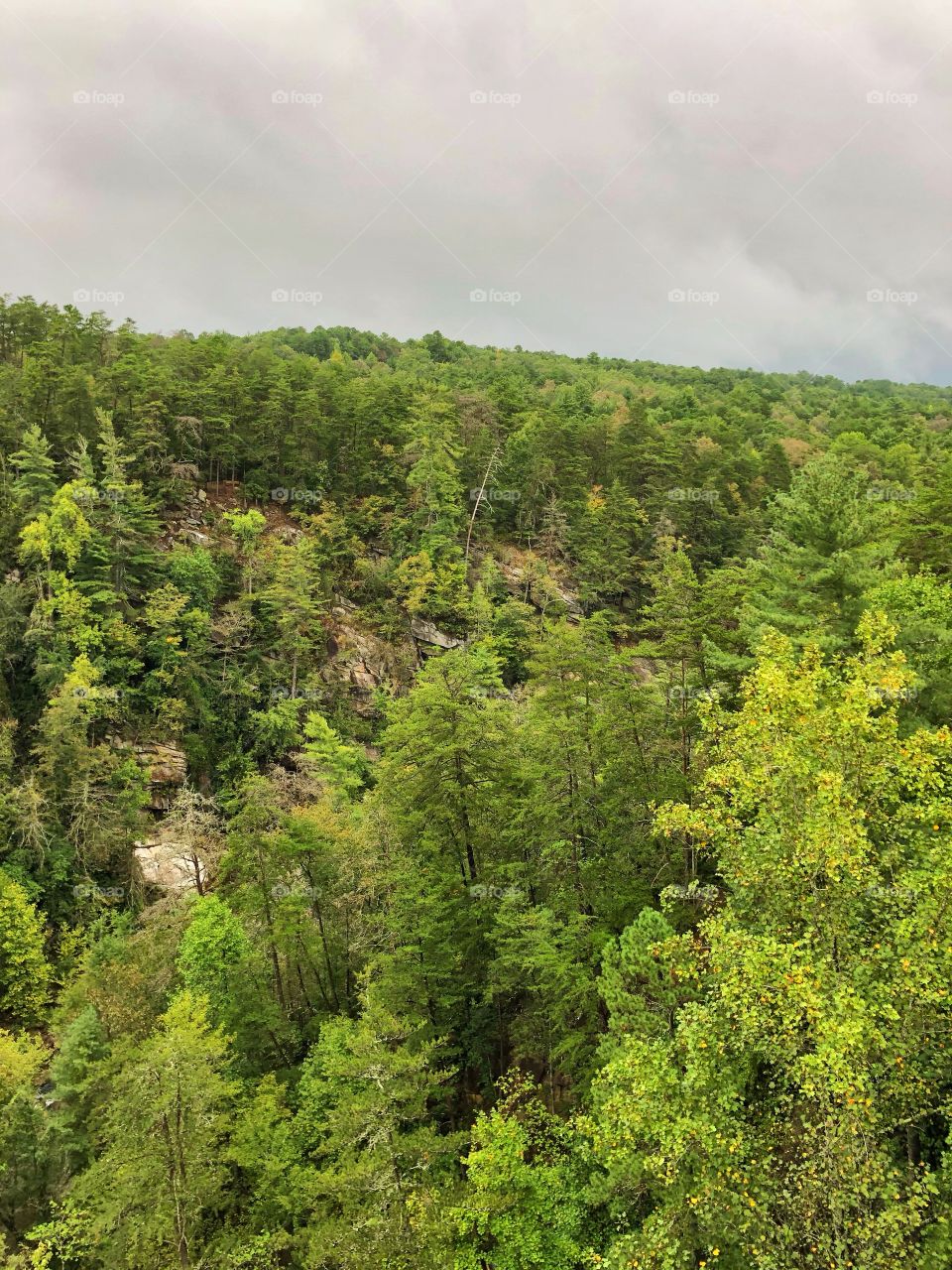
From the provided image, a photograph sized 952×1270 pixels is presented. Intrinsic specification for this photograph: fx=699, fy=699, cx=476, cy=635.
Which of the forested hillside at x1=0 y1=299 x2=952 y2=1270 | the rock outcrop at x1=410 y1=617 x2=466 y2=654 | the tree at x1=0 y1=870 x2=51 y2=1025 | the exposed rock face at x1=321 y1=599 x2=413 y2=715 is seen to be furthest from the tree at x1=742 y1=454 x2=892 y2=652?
the tree at x1=0 y1=870 x2=51 y2=1025

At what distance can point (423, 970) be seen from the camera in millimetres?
17656

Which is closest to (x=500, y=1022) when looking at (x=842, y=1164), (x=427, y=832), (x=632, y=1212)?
(x=427, y=832)

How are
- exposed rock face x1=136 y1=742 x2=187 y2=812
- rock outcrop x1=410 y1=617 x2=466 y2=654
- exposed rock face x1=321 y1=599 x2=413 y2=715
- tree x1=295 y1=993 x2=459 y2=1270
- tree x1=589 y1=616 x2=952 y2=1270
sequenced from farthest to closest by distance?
rock outcrop x1=410 y1=617 x2=466 y2=654
exposed rock face x1=321 y1=599 x2=413 y2=715
exposed rock face x1=136 y1=742 x2=187 y2=812
tree x1=295 y1=993 x2=459 y2=1270
tree x1=589 y1=616 x2=952 y2=1270

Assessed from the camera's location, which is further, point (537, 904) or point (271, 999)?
point (271, 999)

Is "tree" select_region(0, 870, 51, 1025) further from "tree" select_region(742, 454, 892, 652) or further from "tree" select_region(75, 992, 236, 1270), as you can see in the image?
"tree" select_region(742, 454, 892, 652)

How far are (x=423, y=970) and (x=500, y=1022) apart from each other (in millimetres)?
3778

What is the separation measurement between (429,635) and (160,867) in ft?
67.1

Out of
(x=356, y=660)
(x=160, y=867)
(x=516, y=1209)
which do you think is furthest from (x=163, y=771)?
(x=516, y=1209)

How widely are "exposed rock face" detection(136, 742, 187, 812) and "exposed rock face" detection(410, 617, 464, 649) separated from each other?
52.1 ft

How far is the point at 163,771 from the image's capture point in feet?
117

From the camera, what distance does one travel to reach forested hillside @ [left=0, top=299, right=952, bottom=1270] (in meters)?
8.77

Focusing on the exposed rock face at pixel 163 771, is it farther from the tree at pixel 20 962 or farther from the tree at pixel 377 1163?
the tree at pixel 377 1163

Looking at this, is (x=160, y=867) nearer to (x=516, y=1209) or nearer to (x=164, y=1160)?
(x=164, y=1160)

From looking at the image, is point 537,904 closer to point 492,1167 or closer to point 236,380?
point 492,1167
